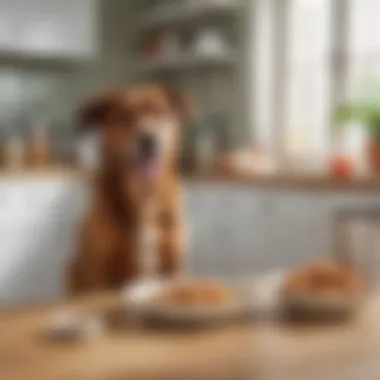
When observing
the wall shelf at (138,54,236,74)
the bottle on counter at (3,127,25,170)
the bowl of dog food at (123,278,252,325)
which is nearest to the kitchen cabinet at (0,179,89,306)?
the bottle on counter at (3,127,25,170)

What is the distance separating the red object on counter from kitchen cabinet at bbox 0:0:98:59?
1596 mm

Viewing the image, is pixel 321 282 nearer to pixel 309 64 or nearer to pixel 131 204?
pixel 131 204

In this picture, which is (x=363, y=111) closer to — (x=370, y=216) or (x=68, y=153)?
(x=68, y=153)

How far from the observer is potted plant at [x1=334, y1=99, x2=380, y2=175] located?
12.8 feet

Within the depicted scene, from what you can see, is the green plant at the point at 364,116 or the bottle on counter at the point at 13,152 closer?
the green plant at the point at 364,116

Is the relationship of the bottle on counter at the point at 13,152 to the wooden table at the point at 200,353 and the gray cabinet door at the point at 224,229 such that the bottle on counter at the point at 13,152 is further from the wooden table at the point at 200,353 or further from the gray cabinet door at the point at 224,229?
the wooden table at the point at 200,353

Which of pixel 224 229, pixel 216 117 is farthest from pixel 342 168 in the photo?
pixel 216 117

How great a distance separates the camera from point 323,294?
1.54 m

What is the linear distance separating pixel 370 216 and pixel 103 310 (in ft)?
1.71

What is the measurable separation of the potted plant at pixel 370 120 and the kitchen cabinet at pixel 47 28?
1580mm

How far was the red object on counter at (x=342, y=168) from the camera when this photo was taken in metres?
3.89

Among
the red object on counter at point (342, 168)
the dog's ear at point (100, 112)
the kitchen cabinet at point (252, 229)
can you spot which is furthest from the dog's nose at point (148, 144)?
the red object on counter at point (342, 168)

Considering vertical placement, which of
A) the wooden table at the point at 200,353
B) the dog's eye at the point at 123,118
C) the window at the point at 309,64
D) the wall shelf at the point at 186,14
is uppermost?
the wall shelf at the point at 186,14

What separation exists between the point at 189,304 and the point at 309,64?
3.31 meters
